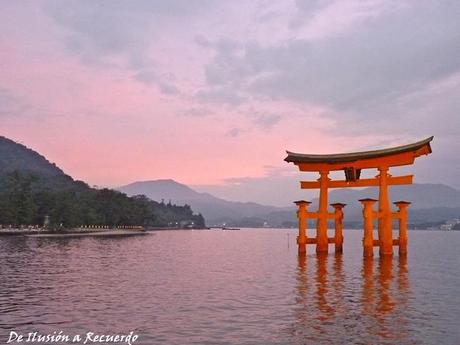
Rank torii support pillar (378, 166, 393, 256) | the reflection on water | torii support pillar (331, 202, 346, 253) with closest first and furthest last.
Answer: the reflection on water, torii support pillar (378, 166, 393, 256), torii support pillar (331, 202, 346, 253)

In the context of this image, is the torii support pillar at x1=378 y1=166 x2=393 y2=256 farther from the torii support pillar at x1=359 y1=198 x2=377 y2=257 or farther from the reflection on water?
the reflection on water

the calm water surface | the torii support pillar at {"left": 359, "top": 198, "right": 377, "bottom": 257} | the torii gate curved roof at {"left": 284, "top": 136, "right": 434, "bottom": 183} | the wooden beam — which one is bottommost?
the calm water surface

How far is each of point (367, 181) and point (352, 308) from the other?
23411mm

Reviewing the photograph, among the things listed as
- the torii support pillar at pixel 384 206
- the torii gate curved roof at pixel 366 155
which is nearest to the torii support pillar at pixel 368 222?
the torii support pillar at pixel 384 206

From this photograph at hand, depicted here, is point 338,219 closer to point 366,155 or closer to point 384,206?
point 384,206

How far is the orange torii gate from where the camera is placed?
34.0 metres

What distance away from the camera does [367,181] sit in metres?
37.7

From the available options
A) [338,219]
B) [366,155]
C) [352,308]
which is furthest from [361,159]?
[352,308]

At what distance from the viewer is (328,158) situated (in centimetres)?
3656

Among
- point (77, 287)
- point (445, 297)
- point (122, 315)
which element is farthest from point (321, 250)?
point (122, 315)

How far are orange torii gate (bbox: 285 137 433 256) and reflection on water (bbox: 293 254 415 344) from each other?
355 inches

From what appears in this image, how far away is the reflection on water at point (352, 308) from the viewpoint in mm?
12101

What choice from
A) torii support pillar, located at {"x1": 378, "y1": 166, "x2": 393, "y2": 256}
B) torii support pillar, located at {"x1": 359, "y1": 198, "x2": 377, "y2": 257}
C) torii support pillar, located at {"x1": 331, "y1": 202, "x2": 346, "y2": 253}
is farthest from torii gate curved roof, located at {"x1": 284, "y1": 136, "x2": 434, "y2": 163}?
torii support pillar, located at {"x1": 331, "y1": 202, "x2": 346, "y2": 253}

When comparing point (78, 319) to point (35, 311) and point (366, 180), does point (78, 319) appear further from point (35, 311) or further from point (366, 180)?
point (366, 180)
